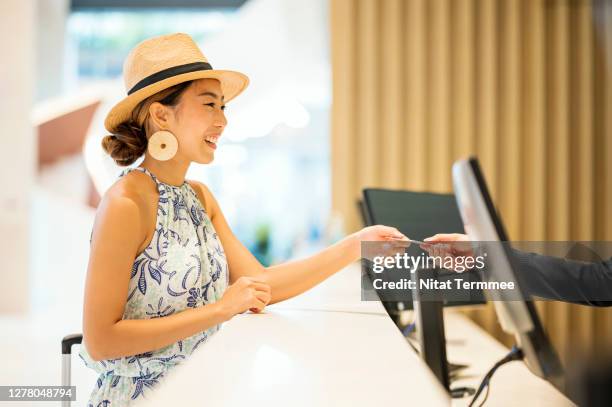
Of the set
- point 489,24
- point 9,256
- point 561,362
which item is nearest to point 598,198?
point 489,24

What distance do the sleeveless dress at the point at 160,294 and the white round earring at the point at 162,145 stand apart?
6cm

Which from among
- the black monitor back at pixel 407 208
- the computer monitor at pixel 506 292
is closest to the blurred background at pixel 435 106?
the black monitor back at pixel 407 208

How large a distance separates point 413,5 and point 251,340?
2.75m

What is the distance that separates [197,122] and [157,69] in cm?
13

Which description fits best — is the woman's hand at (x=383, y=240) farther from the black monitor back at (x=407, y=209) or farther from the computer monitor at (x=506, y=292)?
the black monitor back at (x=407, y=209)

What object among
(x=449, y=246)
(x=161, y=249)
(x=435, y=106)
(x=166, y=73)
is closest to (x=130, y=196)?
(x=161, y=249)

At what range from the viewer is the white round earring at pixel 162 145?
129 centimetres

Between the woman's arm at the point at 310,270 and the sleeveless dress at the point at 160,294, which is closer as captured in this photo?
the sleeveless dress at the point at 160,294

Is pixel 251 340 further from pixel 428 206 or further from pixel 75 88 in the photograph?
pixel 75 88

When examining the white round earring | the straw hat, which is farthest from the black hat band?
the white round earring

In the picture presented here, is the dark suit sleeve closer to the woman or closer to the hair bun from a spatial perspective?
the woman

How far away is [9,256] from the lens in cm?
411

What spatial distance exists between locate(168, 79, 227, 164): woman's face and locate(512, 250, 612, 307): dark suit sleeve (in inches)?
27.6

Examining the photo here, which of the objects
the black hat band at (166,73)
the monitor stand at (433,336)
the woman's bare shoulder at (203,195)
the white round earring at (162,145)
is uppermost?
the black hat band at (166,73)
